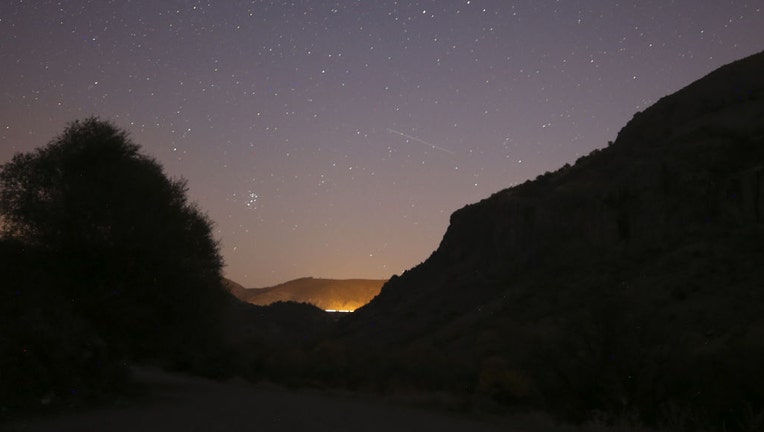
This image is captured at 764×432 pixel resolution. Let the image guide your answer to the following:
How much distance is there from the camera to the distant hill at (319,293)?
137375 mm

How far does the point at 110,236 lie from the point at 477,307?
3720 centimetres

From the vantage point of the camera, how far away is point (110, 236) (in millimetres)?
19781

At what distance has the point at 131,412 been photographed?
1623cm

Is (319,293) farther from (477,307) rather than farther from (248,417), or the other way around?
(248,417)

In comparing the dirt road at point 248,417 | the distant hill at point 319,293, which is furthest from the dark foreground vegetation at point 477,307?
the distant hill at point 319,293

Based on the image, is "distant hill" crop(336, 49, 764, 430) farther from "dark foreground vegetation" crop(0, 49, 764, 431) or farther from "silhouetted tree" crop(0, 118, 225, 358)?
"silhouetted tree" crop(0, 118, 225, 358)

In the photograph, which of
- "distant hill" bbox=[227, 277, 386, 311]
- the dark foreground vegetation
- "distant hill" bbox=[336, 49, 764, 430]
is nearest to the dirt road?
the dark foreground vegetation

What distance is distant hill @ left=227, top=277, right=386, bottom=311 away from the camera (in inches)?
5408

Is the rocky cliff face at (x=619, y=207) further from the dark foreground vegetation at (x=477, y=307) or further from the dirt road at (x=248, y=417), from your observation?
the dirt road at (x=248, y=417)

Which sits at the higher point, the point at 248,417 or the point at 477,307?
the point at 477,307

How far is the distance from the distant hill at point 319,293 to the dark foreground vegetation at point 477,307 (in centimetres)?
8338

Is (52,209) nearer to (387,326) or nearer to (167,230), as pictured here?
(167,230)

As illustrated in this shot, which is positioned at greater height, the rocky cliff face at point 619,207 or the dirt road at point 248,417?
the rocky cliff face at point 619,207

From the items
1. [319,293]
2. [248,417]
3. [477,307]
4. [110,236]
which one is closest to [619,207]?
[477,307]
